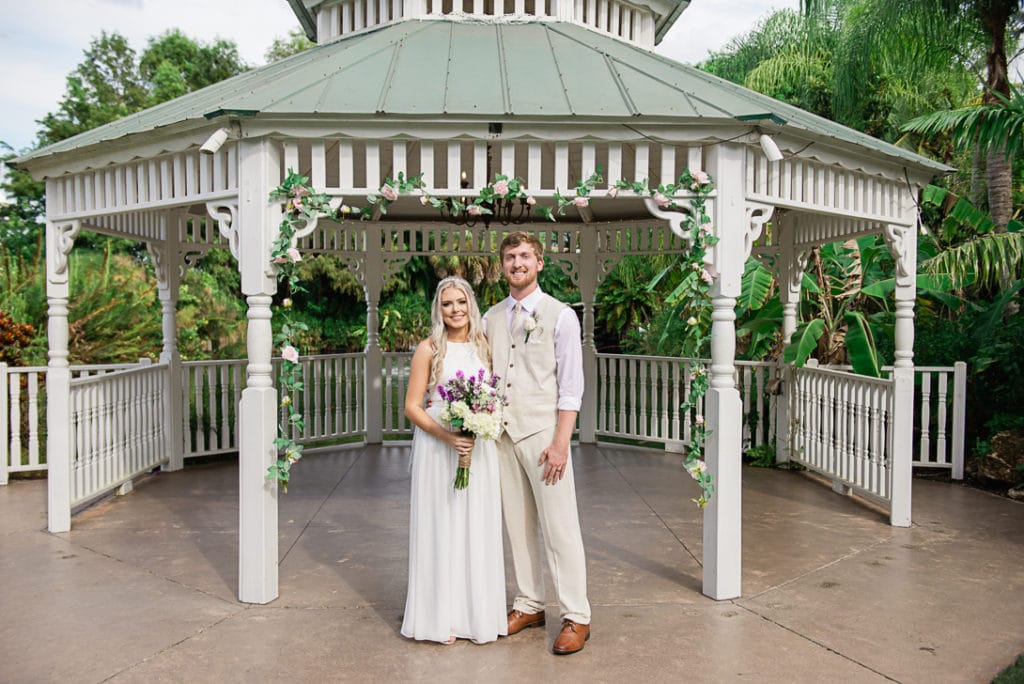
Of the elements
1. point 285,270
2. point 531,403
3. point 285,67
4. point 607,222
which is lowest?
point 531,403

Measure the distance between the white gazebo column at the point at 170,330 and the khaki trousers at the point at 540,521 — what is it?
5.71 metres

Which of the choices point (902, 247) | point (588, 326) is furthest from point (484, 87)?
point (588, 326)

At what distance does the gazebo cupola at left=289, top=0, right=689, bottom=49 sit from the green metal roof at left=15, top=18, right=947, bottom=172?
15 cm

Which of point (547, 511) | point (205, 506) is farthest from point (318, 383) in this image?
point (547, 511)

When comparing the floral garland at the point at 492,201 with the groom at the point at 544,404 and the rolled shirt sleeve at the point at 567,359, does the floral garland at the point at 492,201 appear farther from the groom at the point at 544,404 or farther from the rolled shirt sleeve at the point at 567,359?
the rolled shirt sleeve at the point at 567,359

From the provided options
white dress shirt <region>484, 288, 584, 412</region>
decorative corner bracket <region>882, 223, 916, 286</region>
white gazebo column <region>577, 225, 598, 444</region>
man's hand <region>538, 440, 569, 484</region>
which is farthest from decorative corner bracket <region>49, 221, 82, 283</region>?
decorative corner bracket <region>882, 223, 916, 286</region>

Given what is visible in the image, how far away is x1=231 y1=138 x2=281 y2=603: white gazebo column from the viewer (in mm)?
4789

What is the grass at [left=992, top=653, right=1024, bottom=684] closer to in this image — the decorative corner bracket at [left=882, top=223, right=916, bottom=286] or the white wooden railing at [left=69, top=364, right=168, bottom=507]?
the decorative corner bracket at [left=882, top=223, right=916, bottom=286]

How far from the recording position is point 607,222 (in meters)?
10.3

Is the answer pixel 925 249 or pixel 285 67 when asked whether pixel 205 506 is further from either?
pixel 925 249

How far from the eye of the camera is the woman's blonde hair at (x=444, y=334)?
4027mm

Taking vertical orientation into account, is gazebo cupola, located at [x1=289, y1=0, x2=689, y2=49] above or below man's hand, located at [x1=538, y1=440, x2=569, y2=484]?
above

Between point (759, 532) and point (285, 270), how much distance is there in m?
4.21

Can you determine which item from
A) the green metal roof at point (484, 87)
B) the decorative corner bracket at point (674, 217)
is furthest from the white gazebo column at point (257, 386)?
the decorative corner bracket at point (674, 217)
